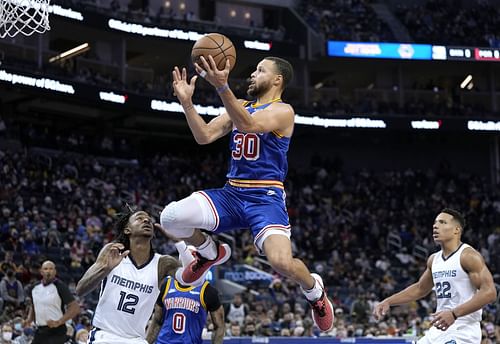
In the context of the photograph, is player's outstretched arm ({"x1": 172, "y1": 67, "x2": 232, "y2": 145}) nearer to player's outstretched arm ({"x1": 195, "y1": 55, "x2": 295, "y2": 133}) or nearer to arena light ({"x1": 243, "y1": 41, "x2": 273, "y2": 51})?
player's outstretched arm ({"x1": 195, "y1": 55, "x2": 295, "y2": 133})

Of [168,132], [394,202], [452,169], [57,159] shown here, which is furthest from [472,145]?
[57,159]

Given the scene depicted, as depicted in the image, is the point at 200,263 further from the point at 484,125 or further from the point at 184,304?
the point at 484,125

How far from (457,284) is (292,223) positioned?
20684 mm

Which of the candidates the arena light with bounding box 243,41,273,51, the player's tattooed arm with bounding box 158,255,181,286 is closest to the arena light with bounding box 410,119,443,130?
the arena light with bounding box 243,41,273,51

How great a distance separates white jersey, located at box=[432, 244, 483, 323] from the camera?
28.6ft

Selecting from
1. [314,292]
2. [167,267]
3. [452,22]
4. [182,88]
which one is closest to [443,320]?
[314,292]

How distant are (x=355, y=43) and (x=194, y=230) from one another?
27738mm

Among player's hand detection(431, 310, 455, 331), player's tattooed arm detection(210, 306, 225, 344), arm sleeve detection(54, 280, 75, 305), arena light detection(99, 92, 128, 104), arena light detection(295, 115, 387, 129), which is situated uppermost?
arena light detection(99, 92, 128, 104)

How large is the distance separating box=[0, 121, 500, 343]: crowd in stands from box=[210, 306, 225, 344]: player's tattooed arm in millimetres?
2887

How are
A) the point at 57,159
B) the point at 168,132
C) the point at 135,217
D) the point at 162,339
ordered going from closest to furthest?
the point at 135,217, the point at 162,339, the point at 57,159, the point at 168,132

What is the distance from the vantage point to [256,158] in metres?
7.62

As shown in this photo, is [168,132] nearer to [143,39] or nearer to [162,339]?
[143,39]

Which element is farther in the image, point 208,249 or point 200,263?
point 200,263

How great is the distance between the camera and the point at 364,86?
39.5m
